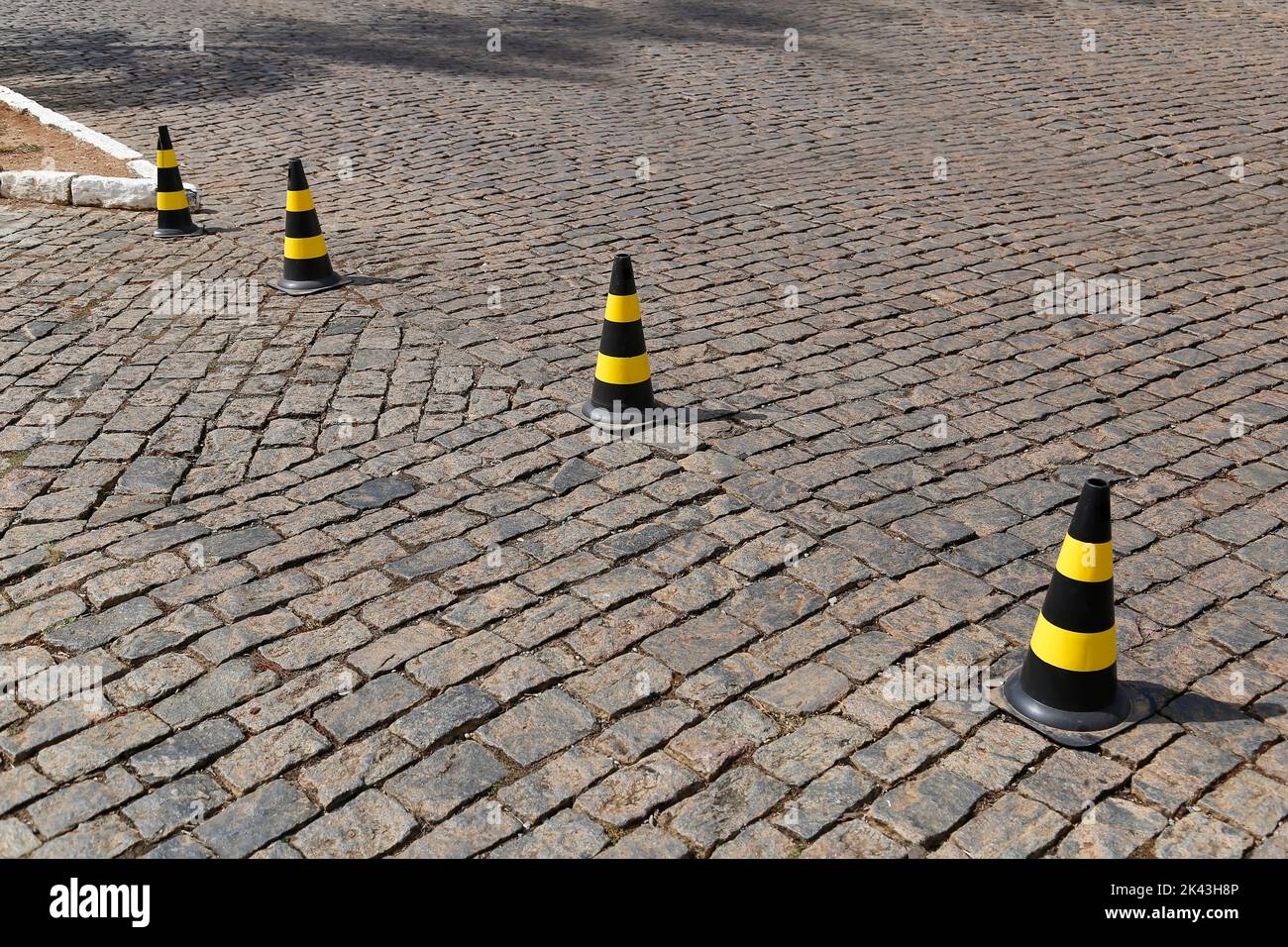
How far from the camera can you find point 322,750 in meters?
3.64

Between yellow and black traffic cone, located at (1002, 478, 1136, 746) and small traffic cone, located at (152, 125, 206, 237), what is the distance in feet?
22.4

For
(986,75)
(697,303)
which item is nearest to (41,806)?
(697,303)

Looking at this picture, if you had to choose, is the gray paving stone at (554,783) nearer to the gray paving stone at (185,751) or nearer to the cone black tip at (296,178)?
the gray paving stone at (185,751)

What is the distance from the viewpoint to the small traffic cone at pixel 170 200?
840cm

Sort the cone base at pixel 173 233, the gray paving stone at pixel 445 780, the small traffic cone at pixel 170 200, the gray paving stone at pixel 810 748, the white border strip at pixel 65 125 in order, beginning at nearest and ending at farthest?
the gray paving stone at pixel 445 780 → the gray paving stone at pixel 810 748 → the small traffic cone at pixel 170 200 → the cone base at pixel 173 233 → the white border strip at pixel 65 125

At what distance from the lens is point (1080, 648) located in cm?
363

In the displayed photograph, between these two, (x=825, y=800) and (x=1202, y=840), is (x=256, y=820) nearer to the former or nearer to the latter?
(x=825, y=800)

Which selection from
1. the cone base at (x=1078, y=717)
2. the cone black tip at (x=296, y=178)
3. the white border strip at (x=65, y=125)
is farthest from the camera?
the white border strip at (x=65, y=125)

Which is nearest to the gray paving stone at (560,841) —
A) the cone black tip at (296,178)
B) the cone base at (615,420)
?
the cone base at (615,420)

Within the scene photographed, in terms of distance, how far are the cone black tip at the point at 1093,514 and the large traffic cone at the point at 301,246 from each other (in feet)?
16.8

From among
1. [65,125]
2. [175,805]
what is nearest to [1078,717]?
[175,805]
